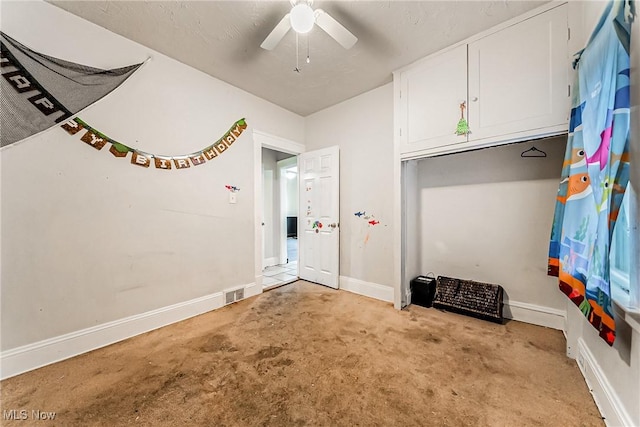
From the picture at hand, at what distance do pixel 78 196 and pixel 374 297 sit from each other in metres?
3.03

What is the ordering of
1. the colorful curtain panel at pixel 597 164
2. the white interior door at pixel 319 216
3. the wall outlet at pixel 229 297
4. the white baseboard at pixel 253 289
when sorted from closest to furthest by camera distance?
1. the colorful curtain panel at pixel 597 164
2. the wall outlet at pixel 229 297
3. the white baseboard at pixel 253 289
4. the white interior door at pixel 319 216

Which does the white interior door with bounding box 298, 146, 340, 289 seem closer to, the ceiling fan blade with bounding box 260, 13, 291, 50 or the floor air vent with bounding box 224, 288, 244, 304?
the floor air vent with bounding box 224, 288, 244, 304

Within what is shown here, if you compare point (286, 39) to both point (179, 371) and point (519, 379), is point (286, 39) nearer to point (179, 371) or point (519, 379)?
point (179, 371)

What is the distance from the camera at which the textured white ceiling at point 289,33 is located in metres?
1.78

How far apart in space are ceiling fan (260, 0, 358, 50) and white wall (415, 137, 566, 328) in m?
1.77

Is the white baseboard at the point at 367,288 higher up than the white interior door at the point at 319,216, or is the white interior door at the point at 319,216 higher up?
the white interior door at the point at 319,216

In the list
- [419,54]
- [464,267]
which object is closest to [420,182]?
[464,267]

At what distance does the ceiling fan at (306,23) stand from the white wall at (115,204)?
4.11 ft

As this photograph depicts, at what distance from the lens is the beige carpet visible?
1.27 m

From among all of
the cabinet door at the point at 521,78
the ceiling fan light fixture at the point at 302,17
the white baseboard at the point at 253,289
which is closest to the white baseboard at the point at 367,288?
the white baseboard at the point at 253,289

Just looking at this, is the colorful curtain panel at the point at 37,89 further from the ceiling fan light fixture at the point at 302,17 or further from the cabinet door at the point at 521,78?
the cabinet door at the point at 521,78

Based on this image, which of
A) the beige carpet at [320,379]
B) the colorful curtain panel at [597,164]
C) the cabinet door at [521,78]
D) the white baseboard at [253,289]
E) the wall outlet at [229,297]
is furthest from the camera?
the white baseboard at [253,289]

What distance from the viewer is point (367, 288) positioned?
303 centimetres

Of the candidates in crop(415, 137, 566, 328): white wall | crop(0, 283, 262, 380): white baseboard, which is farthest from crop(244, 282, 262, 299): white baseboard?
crop(415, 137, 566, 328): white wall
